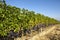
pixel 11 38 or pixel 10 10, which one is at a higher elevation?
pixel 10 10

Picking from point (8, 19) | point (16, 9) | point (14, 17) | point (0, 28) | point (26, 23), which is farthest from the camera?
point (26, 23)

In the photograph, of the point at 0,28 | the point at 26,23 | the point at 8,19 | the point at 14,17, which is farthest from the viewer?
the point at 26,23

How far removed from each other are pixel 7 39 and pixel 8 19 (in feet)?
12.5

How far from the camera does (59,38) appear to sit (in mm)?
21797

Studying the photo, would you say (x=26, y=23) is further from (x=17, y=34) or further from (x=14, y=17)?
(x=14, y=17)

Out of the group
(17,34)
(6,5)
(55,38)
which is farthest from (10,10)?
(55,38)

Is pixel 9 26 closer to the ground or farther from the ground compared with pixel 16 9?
closer to the ground

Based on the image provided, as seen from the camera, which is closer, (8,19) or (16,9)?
(8,19)

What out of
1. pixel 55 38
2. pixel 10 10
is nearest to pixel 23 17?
pixel 10 10

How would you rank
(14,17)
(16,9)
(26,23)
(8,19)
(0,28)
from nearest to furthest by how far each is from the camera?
1. (0,28)
2. (8,19)
3. (14,17)
4. (16,9)
5. (26,23)

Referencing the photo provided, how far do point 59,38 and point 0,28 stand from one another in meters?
9.04

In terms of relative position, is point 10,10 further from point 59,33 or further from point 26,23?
point 59,33

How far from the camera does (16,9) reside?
23266 mm

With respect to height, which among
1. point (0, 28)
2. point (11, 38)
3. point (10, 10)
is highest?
point (10, 10)
